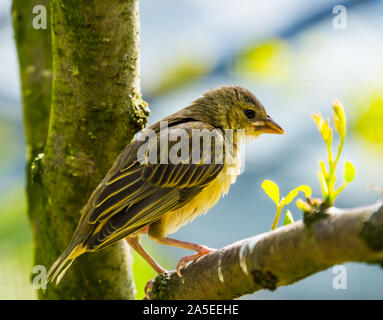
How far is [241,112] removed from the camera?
183 inches

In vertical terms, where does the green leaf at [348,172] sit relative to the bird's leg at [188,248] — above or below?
above

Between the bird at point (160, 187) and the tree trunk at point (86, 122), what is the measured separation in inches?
5.2

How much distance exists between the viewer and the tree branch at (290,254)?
185cm

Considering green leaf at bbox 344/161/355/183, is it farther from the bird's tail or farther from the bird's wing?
the bird's tail

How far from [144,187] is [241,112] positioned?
1.34 meters

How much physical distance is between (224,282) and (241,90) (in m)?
2.39

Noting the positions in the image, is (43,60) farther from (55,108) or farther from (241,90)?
(241,90)

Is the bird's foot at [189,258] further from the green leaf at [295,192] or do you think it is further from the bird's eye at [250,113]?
the bird's eye at [250,113]

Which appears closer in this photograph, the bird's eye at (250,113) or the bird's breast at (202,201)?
the bird's breast at (202,201)

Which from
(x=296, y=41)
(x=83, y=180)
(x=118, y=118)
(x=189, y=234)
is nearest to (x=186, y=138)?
(x=118, y=118)

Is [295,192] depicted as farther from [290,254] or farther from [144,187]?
[144,187]

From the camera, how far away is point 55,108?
363 centimetres

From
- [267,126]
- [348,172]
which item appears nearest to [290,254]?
[348,172]

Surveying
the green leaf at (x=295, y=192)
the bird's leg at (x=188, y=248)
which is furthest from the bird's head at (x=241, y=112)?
the green leaf at (x=295, y=192)
